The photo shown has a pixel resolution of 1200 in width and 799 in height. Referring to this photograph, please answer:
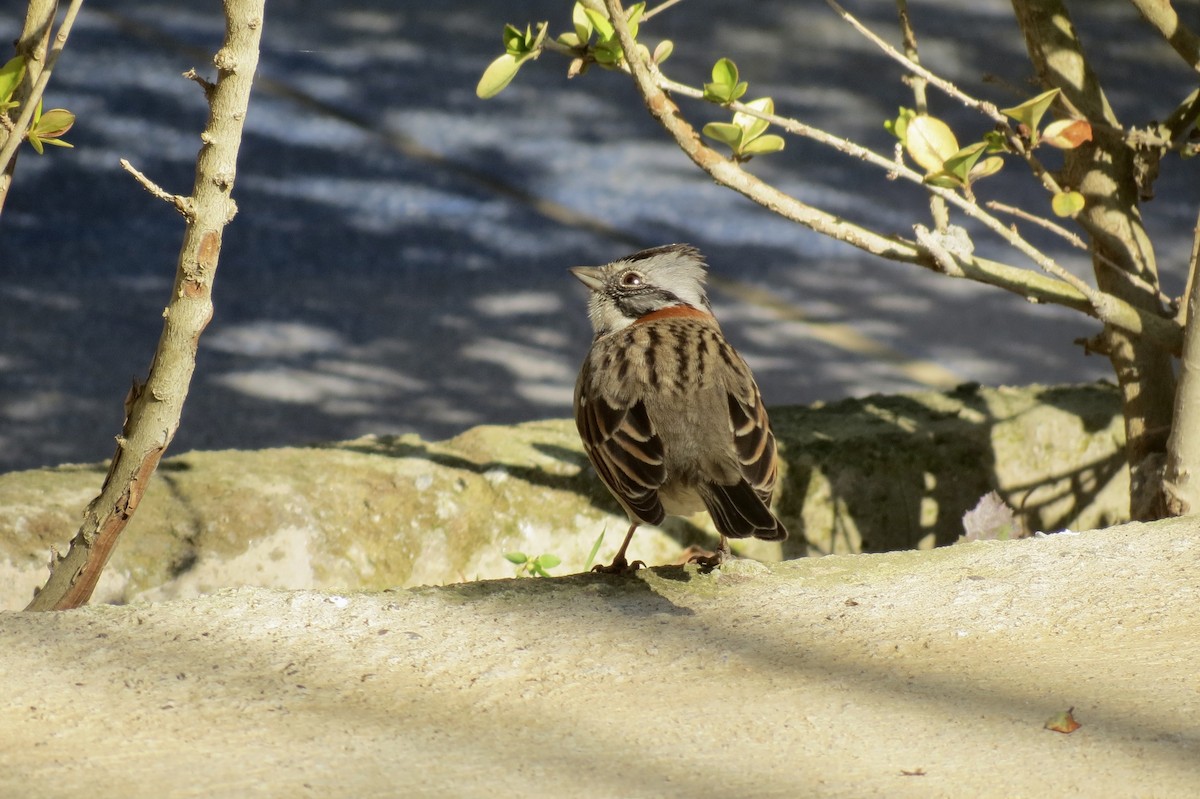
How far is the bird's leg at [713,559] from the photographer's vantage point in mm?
3216

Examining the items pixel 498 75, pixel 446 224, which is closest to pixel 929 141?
pixel 498 75

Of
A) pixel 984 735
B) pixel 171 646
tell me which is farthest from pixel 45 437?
pixel 984 735

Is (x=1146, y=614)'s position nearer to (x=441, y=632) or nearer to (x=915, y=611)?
(x=915, y=611)

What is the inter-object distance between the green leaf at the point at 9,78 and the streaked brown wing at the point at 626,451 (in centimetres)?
158

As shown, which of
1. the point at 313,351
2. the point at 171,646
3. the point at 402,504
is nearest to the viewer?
the point at 171,646

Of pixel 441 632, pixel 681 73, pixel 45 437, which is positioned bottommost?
pixel 45 437

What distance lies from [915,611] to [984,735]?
544 mm

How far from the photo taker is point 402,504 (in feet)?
12.6

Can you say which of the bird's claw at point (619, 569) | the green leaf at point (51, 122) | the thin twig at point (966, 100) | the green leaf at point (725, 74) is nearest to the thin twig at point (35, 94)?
the green leaf at point (51, 122)

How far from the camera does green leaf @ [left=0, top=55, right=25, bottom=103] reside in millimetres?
2639

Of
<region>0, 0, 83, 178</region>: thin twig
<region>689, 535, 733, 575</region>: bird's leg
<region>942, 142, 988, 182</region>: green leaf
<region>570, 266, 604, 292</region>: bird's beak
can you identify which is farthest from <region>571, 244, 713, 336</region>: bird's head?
<region>0, 0, 83, 178</region>: thin twig

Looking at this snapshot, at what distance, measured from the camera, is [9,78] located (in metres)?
2.64

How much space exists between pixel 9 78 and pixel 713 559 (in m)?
1.86

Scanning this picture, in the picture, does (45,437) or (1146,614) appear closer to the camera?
(1146,614)
